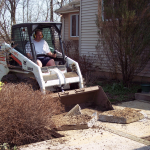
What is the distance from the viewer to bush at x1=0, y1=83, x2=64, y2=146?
4.15 metres

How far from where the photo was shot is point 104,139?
4.66 meters

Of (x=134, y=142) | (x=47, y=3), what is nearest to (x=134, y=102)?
(x=134, y=142)

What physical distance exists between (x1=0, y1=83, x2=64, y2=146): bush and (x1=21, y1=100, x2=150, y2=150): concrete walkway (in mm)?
201

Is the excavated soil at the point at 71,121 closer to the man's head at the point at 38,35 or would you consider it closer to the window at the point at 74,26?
the man's head at the point at 38,35

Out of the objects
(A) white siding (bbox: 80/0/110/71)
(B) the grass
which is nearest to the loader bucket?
(B) the grass

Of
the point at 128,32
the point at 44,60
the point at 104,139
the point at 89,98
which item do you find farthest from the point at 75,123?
the point at 128,32

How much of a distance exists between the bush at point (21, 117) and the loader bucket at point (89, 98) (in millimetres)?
1708

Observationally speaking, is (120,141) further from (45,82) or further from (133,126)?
(45,82)

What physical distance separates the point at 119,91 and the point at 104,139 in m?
4.37

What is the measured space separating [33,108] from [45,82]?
2000mm

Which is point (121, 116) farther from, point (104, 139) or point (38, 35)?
point (38, 35)

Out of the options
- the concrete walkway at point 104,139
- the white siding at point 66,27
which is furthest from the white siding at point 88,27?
the concrete walkway at point 104,139

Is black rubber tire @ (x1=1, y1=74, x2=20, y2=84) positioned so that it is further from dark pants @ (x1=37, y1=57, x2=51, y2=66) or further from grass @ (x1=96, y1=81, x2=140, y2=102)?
grass @ (x1=96, y1=81, x2=140, y2=102)

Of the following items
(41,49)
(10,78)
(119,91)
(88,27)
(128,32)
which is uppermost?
(88,27)
